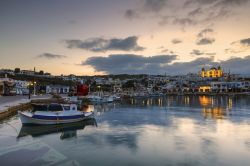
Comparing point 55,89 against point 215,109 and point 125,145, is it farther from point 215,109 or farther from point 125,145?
point 125,145

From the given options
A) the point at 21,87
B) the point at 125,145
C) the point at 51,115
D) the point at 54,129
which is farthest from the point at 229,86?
the point at 125,145

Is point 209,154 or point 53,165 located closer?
point 53,165

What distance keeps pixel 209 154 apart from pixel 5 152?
13.0m

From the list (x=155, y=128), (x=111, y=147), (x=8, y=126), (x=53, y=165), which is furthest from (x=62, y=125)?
(x=53, y=165)

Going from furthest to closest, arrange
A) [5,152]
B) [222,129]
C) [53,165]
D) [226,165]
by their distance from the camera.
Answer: [222,129]
[5,152]
[226,165]
[53,165]

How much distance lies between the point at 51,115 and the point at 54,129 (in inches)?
81.2

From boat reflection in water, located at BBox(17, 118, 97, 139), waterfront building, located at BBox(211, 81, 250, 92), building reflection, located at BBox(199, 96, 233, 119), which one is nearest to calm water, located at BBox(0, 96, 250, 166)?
boat reflection in water, located at BBox(17, 118, 97, 139)

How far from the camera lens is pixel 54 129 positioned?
96.8ft

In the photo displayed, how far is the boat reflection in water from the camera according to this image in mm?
26547

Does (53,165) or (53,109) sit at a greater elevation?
(53,109)

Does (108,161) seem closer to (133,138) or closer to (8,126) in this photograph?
(133,138)

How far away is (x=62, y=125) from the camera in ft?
104

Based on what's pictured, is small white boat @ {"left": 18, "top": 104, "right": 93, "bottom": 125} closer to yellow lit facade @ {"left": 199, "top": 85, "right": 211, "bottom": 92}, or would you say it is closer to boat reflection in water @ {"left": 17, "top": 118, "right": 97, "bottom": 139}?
boat reflection in water @ {"left": 17, "top": 118, "right": 97, "bottom": 139}

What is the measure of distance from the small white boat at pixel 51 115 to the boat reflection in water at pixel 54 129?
0.50m
